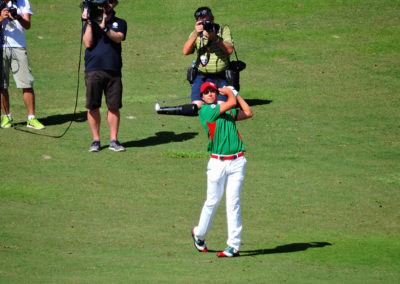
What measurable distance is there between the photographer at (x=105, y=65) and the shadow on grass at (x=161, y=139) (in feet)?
1.87

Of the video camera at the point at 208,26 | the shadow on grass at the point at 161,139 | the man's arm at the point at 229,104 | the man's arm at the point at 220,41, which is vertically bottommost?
the shadow on grass at the point at 161,139

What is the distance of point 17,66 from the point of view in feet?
44.6

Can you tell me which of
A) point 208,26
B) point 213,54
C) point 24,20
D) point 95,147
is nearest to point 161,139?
point 95,147

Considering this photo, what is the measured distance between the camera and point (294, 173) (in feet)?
38.1

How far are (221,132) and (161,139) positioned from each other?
5.50 m

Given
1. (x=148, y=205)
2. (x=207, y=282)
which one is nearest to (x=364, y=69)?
(x=148, y=205)

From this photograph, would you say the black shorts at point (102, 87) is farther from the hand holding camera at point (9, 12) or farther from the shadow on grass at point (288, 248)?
the shadow on grass at point (288, 248)

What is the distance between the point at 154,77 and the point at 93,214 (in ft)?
27.0

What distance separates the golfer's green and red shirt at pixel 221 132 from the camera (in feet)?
26.6

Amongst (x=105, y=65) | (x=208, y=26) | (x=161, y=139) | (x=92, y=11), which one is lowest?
Answer: (x=161, y=139)

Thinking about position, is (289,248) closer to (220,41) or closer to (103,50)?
(220,41)

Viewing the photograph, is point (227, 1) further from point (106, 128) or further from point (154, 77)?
point (106, 128)

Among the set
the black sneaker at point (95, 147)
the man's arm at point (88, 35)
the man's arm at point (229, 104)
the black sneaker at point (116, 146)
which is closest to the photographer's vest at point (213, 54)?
the man's arm at point (88, 35)

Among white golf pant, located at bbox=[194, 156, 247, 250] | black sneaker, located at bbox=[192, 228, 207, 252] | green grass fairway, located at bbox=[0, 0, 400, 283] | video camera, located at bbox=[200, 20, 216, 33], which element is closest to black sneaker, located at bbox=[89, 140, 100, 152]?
green grass fairway, located at bbox=[0, 0, 400, 283]
